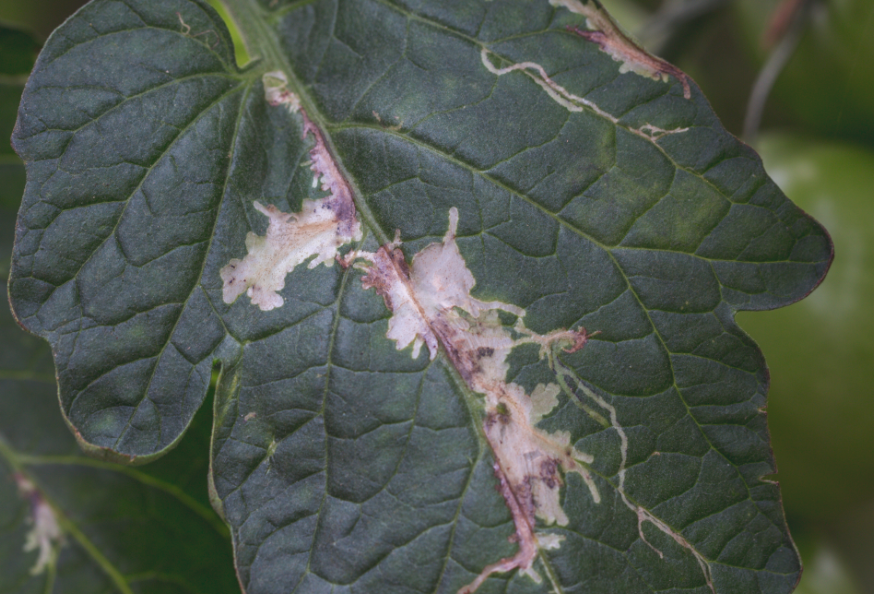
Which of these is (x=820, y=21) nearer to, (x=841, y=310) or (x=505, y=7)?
(x=841, y=310)

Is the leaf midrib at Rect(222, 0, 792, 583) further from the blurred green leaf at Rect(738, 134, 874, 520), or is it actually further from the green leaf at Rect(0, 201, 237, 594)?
the blurred green leaf at Rect(738, 134, 874, 520)

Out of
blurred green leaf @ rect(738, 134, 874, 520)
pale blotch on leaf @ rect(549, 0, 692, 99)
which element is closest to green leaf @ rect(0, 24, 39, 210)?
pale blotch on leaf @ rect(549, 0, 692, 99)

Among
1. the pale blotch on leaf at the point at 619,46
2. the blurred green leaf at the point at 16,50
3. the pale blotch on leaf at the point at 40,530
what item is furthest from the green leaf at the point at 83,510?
the pale blotch on leaf at the point at 619,46

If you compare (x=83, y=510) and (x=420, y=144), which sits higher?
(x=420, y=144)

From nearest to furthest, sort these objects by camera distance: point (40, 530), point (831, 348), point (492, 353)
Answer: point (492, 353) < point (40, 530) < point (831, 348)

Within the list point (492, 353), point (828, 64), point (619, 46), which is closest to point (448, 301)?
point (492, 353)

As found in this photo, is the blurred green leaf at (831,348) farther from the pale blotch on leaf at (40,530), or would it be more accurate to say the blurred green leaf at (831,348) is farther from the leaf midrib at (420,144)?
the pale blotch on leaf at (40,530)

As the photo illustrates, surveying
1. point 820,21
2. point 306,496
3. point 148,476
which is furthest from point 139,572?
point 820,21

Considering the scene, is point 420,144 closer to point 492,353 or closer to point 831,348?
point 492,353
